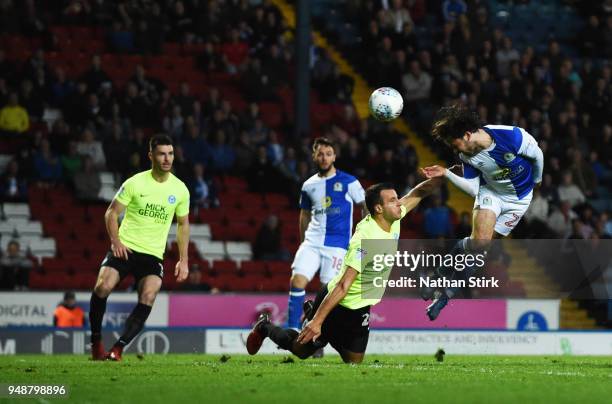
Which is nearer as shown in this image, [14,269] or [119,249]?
[119,249]

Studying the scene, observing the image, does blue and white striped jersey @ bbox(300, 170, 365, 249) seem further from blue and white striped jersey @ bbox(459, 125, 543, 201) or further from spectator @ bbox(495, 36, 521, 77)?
spectator @ bbox(495, 36, 521, 77)

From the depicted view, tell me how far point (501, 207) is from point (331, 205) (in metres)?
2.47

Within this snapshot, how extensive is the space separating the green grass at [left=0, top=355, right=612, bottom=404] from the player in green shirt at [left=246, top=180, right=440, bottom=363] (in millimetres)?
240

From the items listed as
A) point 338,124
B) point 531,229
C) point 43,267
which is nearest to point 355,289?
point 43,267

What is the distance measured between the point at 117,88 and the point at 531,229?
7.81 metres

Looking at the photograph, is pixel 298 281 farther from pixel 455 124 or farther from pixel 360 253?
pixel 360 253

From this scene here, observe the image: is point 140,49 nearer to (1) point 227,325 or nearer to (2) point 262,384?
(1) point 227,325

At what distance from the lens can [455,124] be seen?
38.5ft

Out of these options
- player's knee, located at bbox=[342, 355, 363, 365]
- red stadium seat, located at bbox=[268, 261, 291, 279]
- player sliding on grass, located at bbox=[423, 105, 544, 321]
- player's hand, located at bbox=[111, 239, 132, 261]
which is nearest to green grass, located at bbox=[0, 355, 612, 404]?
player's knee, located at bbox=[342, 355, 363, 365]

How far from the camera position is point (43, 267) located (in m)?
19.5

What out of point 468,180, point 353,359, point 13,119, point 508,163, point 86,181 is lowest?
point 353,359

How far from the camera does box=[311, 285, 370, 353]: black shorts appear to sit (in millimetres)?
11070

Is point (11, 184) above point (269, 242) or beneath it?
above

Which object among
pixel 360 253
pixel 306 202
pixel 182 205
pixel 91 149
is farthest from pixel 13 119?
pixel 360 253
